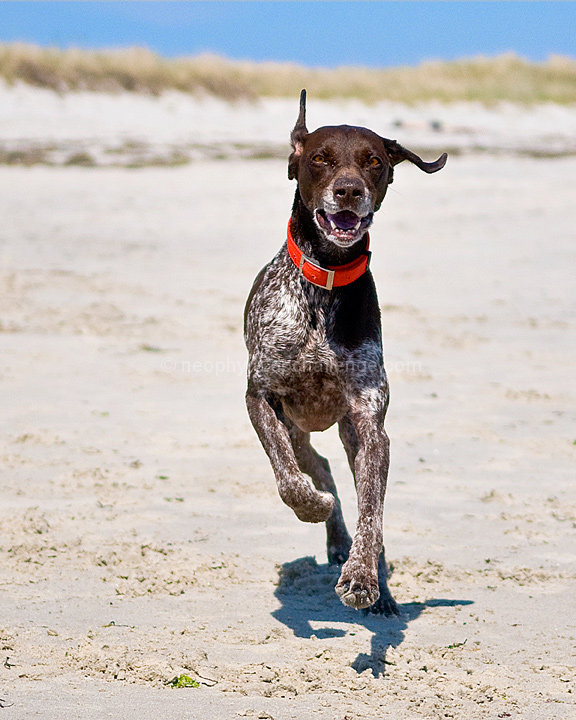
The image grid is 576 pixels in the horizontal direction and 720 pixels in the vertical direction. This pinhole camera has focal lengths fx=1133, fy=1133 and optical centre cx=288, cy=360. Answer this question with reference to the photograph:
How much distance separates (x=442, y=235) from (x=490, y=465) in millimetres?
9881

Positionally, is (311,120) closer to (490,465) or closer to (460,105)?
(460,105)

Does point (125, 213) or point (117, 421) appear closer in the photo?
point (117, 421)

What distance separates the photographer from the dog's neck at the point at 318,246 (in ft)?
15.8

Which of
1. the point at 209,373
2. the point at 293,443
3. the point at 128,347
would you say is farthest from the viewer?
the point at 128,347

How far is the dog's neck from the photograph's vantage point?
15.8 feet

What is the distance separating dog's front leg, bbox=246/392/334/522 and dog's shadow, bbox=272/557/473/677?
1.48 ft

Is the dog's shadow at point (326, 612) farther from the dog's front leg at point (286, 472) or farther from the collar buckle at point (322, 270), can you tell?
the collar buckle at point (322, 270)

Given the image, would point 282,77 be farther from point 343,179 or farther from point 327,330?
point 343,179

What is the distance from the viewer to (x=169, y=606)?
15.6 feet

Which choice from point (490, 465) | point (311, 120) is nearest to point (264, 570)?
point (490, 465)

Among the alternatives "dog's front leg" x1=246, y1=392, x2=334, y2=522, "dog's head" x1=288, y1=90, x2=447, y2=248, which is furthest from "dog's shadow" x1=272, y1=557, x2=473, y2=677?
"dog's head" x1=288, y1=90, x2=447, y2=248

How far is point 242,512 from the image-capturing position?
236 inches

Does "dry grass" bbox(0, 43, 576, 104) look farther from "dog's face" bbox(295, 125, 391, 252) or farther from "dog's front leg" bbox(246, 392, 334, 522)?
"dog's front leg" bbox(246, 392, 334, 522)

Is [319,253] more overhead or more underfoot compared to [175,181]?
more underfoot
